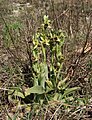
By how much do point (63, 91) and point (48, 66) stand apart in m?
0.25

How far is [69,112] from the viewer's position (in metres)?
1.99

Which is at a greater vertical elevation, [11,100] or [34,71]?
[34,71]

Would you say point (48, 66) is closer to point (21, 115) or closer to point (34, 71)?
point (34, 71)

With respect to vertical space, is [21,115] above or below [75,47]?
below

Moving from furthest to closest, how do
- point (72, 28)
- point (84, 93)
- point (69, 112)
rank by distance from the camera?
point (72, 28), point (84, 93), point (69, 112)

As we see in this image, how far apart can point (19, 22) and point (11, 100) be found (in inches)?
60.1

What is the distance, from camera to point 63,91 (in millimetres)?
2225

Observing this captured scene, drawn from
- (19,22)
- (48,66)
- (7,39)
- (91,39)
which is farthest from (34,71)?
(19,22)

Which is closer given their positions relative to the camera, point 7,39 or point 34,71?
point 34,71

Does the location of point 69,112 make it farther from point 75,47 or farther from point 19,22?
point 19,22

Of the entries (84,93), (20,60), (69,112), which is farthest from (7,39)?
(69,112)

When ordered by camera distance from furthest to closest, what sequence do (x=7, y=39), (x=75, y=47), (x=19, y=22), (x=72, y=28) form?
(x=19, y=22) < (x=7, y=39) < (x=72, y=28) < (x=75, y=47)

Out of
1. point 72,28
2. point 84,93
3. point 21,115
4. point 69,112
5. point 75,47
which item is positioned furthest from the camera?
point 72,28

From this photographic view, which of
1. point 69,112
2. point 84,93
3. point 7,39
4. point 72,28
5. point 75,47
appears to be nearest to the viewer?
point 69,112
